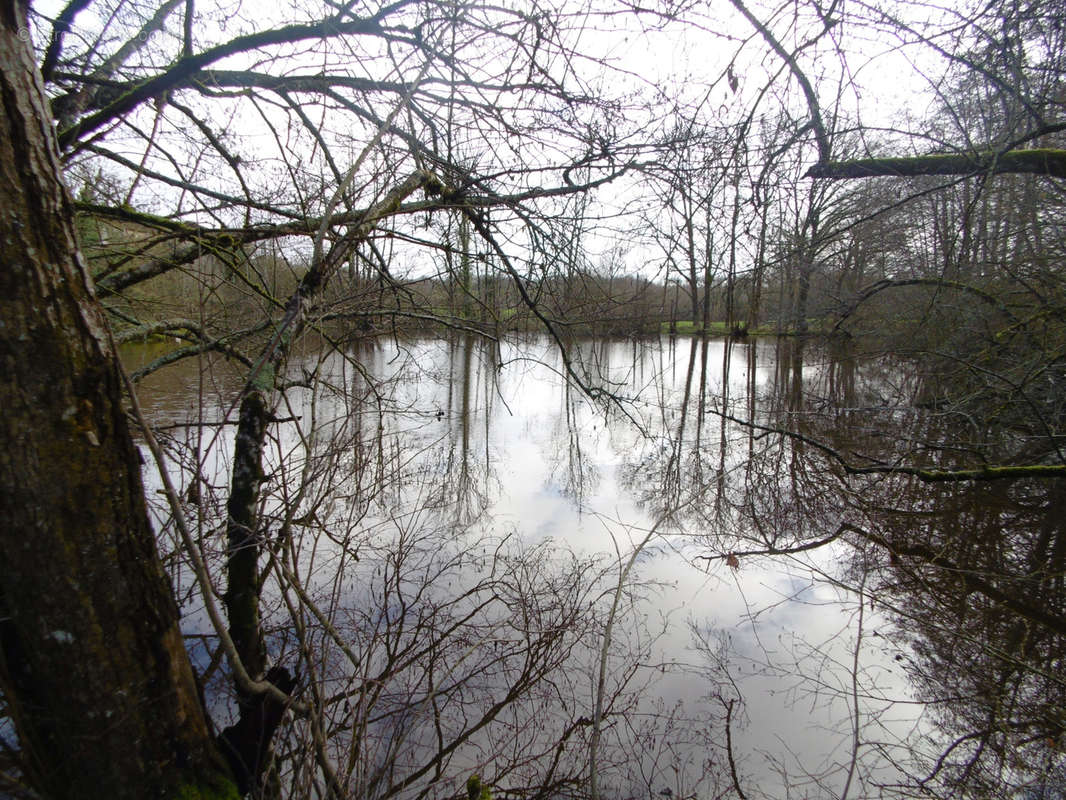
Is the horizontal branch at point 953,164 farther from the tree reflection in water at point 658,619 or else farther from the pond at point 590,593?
the pond at point 590,593

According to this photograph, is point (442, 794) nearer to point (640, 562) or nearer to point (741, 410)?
point (640, 562)

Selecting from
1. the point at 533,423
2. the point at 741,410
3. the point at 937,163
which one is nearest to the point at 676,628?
the point at 937,163

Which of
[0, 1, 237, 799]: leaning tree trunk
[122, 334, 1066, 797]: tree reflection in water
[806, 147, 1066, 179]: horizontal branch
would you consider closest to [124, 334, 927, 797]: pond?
[122, 334, 1066, 797]: tree reflection in water

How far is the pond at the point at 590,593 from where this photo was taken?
2.20 meters

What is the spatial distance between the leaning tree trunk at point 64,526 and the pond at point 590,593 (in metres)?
0.25

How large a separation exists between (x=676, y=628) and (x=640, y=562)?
85 cm

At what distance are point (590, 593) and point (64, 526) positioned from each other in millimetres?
2935

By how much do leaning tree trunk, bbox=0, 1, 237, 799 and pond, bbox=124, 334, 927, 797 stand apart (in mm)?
248

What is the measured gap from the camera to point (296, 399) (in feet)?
26.8

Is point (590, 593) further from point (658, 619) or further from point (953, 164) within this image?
point (953, 164)

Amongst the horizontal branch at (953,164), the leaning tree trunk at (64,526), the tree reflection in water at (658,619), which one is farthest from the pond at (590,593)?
the horizontal branch at (953,164)

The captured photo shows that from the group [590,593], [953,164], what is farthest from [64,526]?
[953,164]

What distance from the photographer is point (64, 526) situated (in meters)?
1.14

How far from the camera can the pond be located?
7.20 ft
